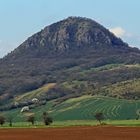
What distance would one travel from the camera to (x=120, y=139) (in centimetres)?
10644

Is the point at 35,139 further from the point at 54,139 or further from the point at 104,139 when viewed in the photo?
→ the point at 104,139

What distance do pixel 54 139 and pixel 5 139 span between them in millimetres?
10029

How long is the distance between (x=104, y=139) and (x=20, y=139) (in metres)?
17.3

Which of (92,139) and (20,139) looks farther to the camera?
(20,139)

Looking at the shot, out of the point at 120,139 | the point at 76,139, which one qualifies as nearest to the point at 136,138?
the point at 120,139

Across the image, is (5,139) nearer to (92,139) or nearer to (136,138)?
(92,139)

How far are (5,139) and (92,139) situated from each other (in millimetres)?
18308

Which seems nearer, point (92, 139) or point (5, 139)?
point (92, 139)

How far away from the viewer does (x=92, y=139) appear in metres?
105

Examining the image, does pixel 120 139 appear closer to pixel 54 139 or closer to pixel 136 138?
pixel 136 138

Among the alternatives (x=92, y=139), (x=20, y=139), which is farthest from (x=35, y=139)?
(x=92, y=139)

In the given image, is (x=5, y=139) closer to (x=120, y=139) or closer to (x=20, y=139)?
(x=20, y=139)

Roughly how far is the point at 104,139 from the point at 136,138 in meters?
6.05

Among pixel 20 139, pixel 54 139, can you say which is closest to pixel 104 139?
pixel 54 139
